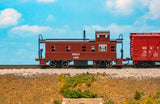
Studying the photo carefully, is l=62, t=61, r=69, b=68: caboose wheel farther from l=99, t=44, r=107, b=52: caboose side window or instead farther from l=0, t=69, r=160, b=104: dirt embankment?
l=0, t=69, r=160, b=104: dirt embankment

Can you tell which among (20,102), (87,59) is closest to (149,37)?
(87,59)

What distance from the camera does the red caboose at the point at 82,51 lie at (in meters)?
22.2

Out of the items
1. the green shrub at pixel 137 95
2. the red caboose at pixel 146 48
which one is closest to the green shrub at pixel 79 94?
the green shrub at pixel 137 95

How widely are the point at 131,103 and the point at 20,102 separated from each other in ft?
19.7

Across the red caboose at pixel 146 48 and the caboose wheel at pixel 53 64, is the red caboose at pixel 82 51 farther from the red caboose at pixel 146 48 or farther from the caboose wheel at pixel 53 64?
the red caboose at pixel 146 48

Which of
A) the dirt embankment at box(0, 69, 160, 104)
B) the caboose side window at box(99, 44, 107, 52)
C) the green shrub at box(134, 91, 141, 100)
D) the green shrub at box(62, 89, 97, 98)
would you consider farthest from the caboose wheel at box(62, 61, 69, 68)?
the green shrub at box(134, 91, 141, 100)

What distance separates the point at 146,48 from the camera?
23.0m

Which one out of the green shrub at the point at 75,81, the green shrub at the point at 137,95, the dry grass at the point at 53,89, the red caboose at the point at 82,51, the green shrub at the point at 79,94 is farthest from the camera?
the red caboose at the point at 82,51

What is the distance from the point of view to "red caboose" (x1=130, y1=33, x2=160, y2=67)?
22953mm

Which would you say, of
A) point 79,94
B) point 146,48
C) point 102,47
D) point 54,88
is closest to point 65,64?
point 102,47

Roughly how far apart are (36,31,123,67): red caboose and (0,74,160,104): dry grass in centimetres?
810

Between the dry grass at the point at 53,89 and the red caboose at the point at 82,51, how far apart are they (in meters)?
8.10

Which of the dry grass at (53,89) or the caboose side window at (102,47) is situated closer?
the dry grass at (53,89)

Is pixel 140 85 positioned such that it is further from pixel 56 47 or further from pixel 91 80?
pixel 56 47
